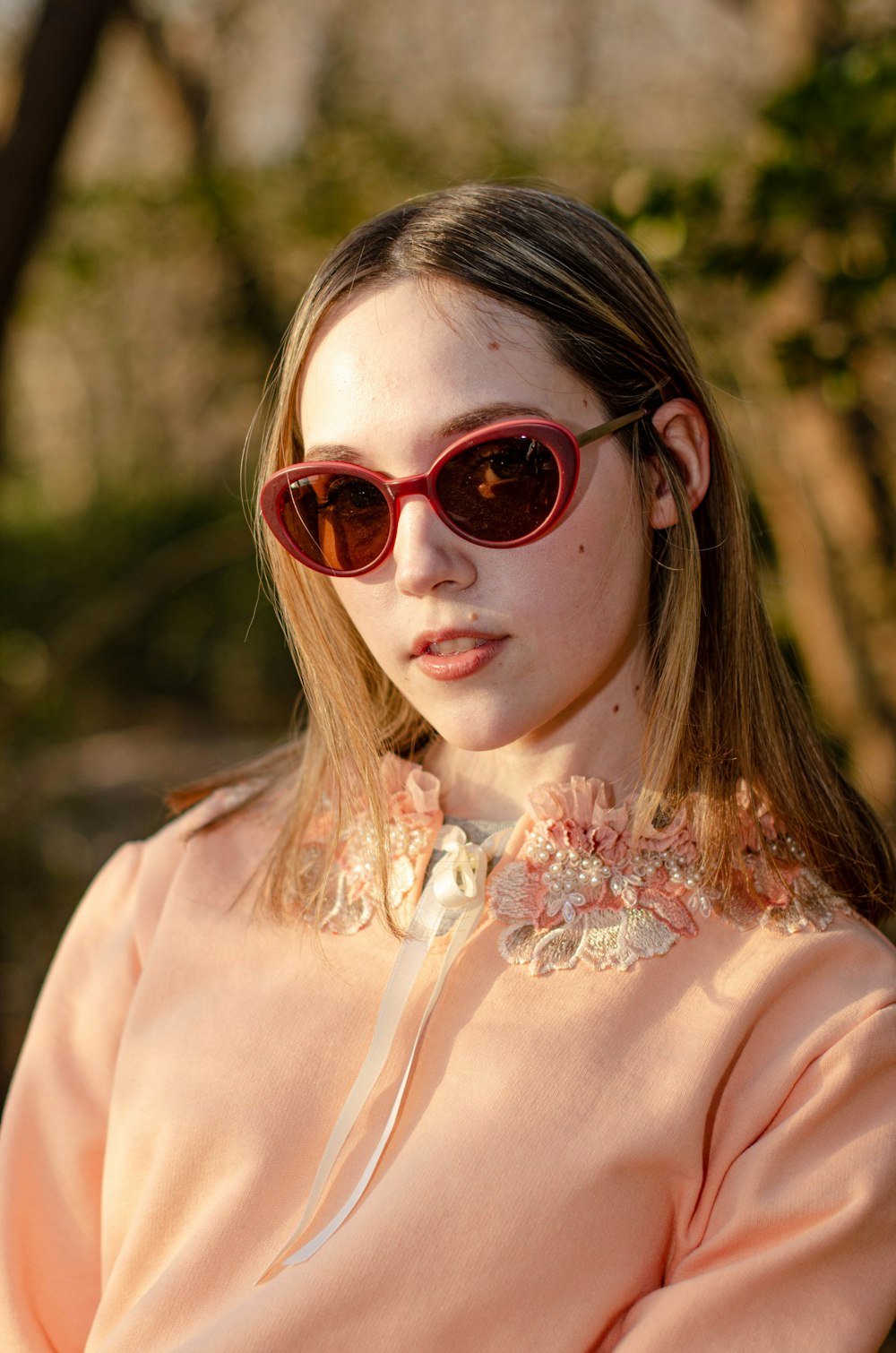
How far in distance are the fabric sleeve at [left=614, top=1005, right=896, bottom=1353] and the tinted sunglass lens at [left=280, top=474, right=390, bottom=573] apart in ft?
2.63

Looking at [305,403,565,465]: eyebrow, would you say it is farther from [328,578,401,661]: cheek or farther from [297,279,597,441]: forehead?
[328,578,401,661]: cheek

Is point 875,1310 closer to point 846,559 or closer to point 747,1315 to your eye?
point 747,1315

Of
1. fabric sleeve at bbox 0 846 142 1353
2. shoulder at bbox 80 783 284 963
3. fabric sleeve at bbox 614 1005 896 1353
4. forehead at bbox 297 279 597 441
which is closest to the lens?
fabric sleeve at bbox 614 1005 896 1353

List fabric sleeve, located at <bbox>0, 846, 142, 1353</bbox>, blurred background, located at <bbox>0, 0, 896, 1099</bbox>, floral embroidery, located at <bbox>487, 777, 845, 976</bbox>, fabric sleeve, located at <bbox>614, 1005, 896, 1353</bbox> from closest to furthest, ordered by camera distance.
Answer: fabric sleeve, located at <bbox>614, 1005, 896, 1353</bbox> → floral embroidery, located at <bbox>487, 777, 845, 976</bbox> → fabric sleeve, located at <bbox>0, 846, 142, 1353</bbox> → blurred background, located at <bbox>0, 0, 896, 1099</bbox>

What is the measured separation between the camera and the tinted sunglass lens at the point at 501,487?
1.38 meters

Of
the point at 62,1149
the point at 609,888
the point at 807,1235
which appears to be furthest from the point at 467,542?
the point at 62,1149

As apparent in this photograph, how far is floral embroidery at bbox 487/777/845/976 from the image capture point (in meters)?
1.49

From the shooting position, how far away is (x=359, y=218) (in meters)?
4.83

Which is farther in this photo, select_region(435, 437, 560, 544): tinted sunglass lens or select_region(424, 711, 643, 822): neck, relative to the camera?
select_region(424, 711, 643, 822): neck

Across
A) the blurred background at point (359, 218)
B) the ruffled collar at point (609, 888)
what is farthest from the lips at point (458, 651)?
the blurred background at point (359, 218)

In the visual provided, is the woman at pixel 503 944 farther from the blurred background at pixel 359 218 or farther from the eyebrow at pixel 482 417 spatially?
the blurred background at pixel 359 218

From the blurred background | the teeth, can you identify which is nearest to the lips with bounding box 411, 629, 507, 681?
the teeth

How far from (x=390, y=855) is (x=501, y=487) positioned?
56 centimetres

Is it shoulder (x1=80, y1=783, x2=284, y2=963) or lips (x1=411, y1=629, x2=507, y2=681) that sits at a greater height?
lips (x1=411, y1=629, x2=507, y2=681)
